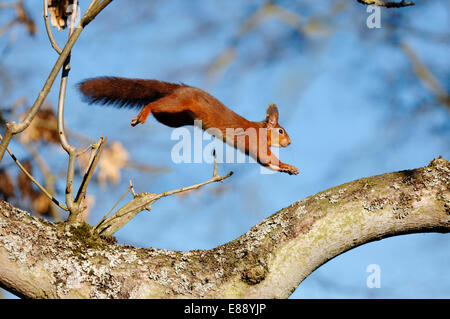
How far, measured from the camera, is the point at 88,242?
1453mm

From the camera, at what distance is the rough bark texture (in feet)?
4.38

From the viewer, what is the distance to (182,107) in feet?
4.93

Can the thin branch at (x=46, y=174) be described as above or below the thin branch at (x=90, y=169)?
above

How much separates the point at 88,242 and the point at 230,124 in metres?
0.61

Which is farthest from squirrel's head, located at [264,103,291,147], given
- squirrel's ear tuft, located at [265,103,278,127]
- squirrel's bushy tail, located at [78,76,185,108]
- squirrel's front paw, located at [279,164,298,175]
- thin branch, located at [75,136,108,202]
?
thin branch, located at [75,136,108,202]

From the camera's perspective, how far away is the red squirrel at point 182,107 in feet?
4.99

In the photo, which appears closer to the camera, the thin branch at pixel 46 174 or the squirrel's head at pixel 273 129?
the squirrel's head at pixel 273 129

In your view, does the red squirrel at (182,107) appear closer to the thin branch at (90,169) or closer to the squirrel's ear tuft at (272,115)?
the squirrel's ear tuft at (272,115)

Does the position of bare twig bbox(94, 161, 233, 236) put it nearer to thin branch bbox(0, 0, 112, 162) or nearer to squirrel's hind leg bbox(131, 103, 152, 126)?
squirrel's hind leg bbox(131, 103, 152, 126)

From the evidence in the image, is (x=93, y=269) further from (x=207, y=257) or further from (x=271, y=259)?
(x=271, y=259)

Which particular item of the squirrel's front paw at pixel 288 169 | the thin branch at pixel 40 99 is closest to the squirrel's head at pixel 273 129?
the squirrel's front paw at pixel 288 169

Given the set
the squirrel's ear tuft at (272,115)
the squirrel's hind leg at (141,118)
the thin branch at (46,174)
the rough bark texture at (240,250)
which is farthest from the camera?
the thin branch at (46,174)

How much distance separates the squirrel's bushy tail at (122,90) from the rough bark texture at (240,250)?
0.48 m
